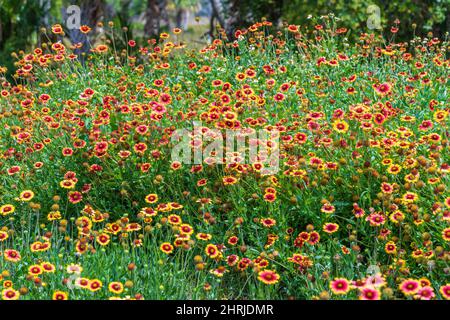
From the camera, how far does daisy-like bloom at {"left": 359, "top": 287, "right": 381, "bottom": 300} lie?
2795 mm

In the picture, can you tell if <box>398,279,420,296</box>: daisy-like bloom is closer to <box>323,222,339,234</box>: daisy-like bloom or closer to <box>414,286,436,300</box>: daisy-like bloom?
<box>414,286,436,300</box>: daisy-like bloom

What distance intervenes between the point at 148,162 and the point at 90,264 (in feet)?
3.33

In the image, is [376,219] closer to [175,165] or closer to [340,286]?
[340,286]

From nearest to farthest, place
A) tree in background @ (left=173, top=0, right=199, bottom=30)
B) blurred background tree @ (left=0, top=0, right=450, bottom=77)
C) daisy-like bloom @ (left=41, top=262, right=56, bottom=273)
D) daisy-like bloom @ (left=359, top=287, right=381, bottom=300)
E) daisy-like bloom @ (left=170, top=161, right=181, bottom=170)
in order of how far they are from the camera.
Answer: daisy-like bloom @ (left=359, top=287, right=381, bottom=300) → daisy-like bloom @ (left=41, top=262, right=56, bottom=273) → daisy-like bloom @ (left=170, top=161, right=181, bottom=170) → blurred background tree @ (left=0, top=0, right=450, bottom=77) → tree in background @ (left=173, top=0, right=199, bottom=30)

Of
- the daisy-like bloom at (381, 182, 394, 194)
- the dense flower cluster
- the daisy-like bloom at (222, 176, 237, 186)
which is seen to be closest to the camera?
the dense flower cluster

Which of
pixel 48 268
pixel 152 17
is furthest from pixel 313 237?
pixel 152 17

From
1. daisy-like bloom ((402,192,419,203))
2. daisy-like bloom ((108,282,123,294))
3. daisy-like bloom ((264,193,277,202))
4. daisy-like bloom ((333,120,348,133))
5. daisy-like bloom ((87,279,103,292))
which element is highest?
daisy-like bloom ((333,120,348,133))

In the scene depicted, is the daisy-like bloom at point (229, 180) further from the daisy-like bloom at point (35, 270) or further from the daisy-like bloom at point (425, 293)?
the daisy-like bloom at point (425, 293)

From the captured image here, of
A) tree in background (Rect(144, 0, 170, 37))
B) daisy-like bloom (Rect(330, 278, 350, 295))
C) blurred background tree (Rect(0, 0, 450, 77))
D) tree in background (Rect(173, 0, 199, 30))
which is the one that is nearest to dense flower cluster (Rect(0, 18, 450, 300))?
daisy-like bloom (Rect(330, 278, 350, 295))

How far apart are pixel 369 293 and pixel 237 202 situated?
1.38m

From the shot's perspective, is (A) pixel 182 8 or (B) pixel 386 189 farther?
(A) pixel 182 8

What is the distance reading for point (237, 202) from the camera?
4051 mm

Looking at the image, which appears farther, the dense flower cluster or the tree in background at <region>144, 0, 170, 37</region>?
the tree in background at <region>144, 0, 170, 37</region>

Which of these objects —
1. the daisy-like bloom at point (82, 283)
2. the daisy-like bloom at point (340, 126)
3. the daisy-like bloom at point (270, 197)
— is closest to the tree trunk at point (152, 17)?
the daisy-like bloom at point (340, 126)
